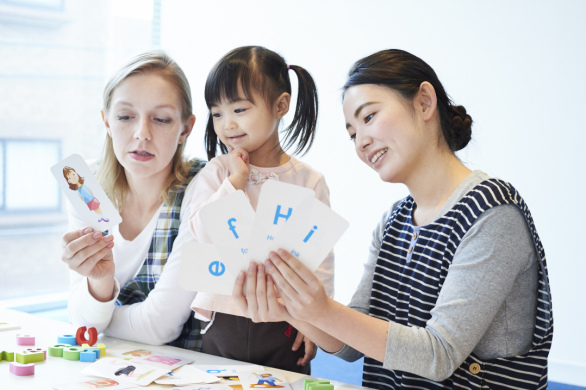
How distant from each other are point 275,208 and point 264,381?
1.41 feet

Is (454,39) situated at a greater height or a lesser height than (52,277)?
greater

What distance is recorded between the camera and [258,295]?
1298 millimetres

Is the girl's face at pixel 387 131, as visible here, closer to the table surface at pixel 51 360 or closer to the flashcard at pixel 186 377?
the table surface at pixel 51 360

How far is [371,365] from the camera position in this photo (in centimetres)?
165

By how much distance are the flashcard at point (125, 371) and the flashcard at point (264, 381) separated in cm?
20

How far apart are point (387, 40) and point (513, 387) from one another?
3755mm

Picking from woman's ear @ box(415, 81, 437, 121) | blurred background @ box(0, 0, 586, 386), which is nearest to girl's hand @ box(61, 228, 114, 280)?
woman's ear @ box(415, 81, 437, 121)

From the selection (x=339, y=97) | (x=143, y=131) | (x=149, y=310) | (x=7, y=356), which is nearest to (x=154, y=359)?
(x=149, y=310)

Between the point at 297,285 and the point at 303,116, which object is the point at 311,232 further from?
the point at 303,116

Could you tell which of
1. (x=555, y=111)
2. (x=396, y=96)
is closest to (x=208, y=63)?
(x=555, y=111)

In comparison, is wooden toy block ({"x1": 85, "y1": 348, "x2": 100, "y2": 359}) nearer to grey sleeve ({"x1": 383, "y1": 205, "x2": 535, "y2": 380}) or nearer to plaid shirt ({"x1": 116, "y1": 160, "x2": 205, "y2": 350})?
plaid shirt ({"x1": 116, "y1": 160, "x2": 205, "y2": 350})

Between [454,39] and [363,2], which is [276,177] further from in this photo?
[363,2]

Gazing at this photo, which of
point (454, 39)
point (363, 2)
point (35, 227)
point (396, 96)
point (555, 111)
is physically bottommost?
point (35, 227)

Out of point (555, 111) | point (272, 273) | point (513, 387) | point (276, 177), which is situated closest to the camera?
point (272, 273)
